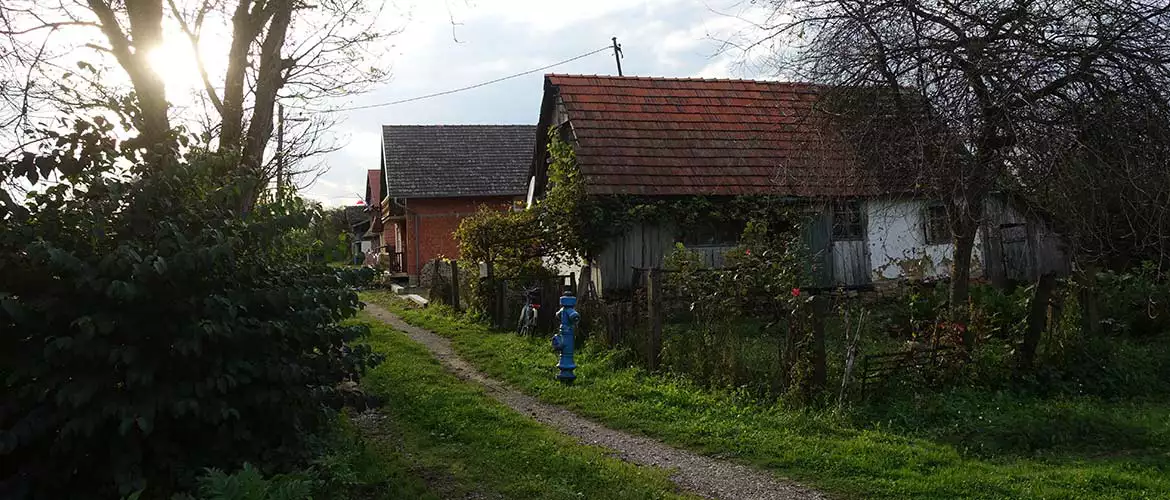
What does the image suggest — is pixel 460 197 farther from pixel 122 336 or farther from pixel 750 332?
pixel 122 336

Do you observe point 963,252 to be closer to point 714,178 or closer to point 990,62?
point 990,62

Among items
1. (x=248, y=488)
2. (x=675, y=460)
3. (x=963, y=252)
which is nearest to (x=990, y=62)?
(x=963, y=252)

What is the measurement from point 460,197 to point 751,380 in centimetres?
2224

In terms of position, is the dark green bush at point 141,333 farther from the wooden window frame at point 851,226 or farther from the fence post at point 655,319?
the wooden window frame at point 851,226

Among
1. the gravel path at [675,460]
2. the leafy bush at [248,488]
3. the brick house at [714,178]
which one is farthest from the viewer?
the brick house at [714,178]

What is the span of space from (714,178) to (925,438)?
959 cm

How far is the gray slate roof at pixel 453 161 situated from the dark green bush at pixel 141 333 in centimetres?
2387

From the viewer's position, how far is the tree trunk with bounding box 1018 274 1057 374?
8.57 meters

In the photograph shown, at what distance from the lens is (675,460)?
668cm

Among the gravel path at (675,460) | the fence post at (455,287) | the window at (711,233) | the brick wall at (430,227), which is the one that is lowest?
the gravel path at (675,460)

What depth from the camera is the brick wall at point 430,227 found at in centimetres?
2905

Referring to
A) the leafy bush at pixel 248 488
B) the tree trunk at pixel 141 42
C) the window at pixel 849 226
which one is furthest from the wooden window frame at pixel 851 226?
the leafy bush at pixel 248 488

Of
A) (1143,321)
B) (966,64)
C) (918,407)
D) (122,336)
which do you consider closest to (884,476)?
(918,407)

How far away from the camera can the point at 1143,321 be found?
1127 cm
